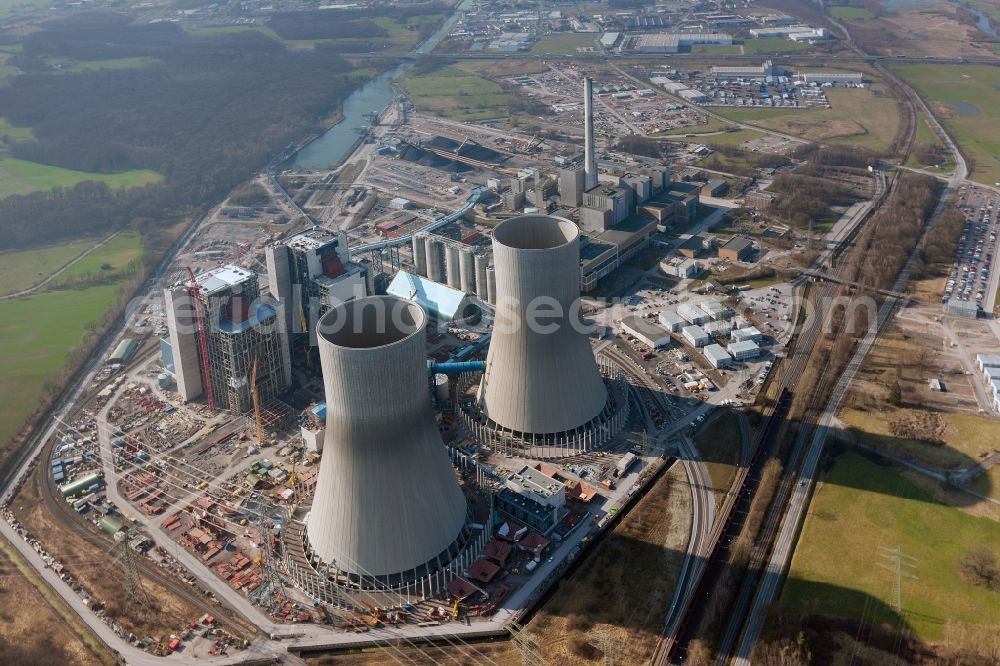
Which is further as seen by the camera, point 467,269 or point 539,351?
point 467,269

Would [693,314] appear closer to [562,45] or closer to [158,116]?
[158,116]

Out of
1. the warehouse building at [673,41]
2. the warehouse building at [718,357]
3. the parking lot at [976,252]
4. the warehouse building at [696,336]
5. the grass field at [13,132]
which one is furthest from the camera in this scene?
the warehouse building at [673,41]

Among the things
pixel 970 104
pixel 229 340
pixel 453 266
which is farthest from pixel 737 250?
pixel 970 104

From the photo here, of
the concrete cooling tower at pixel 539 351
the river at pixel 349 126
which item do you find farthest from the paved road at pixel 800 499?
the river at pixel 349 126

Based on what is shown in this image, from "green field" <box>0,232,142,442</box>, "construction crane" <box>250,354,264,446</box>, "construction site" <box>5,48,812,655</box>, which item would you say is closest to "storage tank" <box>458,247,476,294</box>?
"construction site" <box>5,48,812,655</box>

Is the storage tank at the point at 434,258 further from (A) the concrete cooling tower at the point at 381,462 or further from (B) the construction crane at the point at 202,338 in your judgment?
(A) the concrete cooling tower at the point at 381,462

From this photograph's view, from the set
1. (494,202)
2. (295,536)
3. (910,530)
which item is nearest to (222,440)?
(295,536)
